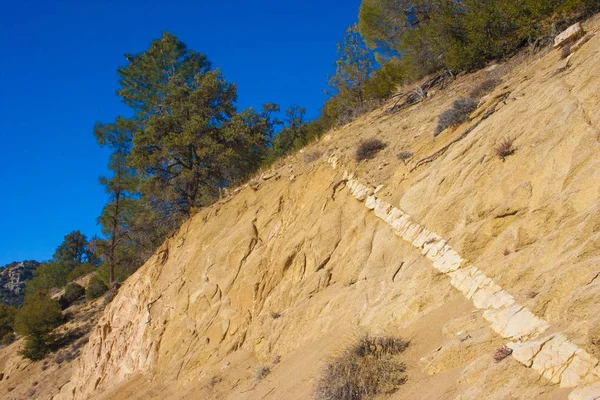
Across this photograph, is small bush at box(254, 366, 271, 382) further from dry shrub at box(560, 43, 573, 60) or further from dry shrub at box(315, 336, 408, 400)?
dry shrub at box(560, 43, 573, 60)

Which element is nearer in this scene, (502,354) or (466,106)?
(502,354)

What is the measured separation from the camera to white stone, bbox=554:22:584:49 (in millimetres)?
11703

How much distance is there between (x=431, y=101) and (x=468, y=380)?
12.1m

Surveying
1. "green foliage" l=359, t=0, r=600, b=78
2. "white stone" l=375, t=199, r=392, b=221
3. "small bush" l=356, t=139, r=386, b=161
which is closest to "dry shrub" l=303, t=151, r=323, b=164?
"small bush" l=356, t=139, r=386, b=161

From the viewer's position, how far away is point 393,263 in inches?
385

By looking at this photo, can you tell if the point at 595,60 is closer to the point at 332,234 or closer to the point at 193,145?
the point at 332,234

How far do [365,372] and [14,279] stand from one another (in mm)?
Answer: 89078

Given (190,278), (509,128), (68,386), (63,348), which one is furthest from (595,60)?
(63,348)

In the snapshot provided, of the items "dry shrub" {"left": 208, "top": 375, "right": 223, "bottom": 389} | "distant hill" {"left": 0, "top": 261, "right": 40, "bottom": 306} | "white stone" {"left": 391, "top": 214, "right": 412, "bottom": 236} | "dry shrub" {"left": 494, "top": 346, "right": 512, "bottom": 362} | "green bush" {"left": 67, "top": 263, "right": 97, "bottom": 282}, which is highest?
"distant hill" {"left": 0, "top": 261, "right": 40, "bottom": 306}

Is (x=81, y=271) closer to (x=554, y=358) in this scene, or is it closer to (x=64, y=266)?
(x=64, y=266)

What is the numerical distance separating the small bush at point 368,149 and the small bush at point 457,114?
2.26m

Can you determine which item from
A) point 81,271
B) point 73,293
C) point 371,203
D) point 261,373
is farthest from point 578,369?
point 81,271

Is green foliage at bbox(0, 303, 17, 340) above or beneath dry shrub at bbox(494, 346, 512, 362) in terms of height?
above

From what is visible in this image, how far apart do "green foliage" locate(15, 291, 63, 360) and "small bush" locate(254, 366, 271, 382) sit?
18.7 metres
